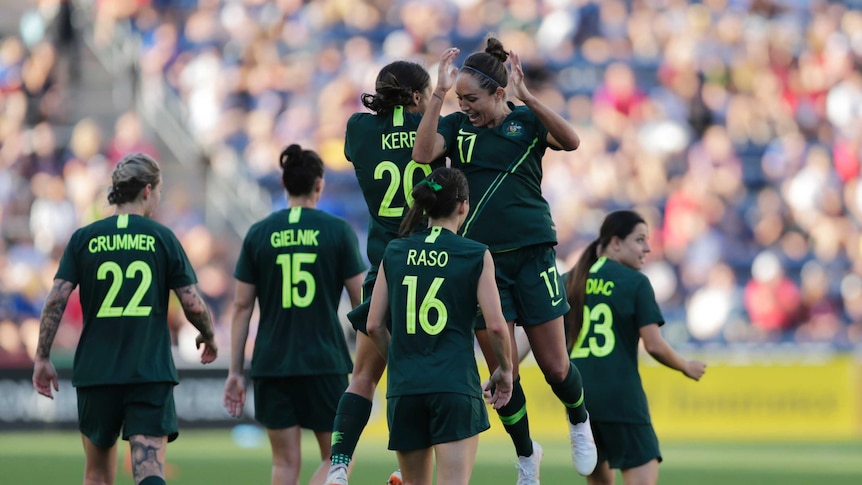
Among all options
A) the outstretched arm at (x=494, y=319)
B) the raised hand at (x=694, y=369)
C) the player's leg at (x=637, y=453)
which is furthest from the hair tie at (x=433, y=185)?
the raised hand at (x=694, y=369)

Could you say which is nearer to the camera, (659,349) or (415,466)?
(415,466)

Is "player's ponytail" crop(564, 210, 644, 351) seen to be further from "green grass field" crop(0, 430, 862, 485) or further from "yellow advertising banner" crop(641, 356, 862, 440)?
"yellow advertising banner" crop(641, 356, 862, 440)

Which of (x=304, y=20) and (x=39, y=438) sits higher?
(x=304, y=20)

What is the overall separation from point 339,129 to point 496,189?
13.5 meters

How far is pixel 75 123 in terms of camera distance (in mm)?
21953

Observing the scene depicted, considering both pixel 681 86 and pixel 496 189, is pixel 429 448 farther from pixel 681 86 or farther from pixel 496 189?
pixel 681 86

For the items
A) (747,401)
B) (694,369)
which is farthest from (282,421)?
(747,401)

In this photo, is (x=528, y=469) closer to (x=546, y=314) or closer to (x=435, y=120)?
(x=546, y=314)

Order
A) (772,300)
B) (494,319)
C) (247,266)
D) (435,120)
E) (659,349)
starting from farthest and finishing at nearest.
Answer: (772,300) < (247,266) < (659,349) < (435,120) < (494,319)

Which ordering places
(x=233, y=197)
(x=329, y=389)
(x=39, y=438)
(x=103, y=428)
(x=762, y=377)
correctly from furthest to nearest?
(x=233, y=197), (x=762, y=377), (x=39, y=438), (x=329, y=389), (x=103, y=428)

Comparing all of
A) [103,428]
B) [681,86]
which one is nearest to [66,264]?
[103,428]

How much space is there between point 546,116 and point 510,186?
451mm

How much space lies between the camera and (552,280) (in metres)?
8.10

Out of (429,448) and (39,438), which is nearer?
(429,448)
